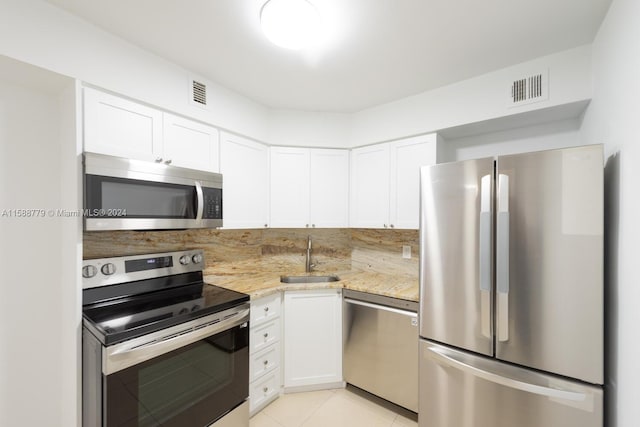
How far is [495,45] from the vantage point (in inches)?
65.7

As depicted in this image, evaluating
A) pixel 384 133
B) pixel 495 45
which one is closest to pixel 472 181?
pixel 495 45

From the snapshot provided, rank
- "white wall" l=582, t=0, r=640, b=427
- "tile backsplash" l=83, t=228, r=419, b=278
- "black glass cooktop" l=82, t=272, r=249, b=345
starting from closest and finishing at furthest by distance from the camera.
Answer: "white wall" l=582, t=0, r=640, b=427 < "black glass cooktop" l=82, t=272, r=249, b=345 < "tile backsplash" l=83, t=228, r=419, b=278

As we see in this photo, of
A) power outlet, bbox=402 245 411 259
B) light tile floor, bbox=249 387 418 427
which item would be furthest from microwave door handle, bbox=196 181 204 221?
power outlet, bbox=402 245 411 259

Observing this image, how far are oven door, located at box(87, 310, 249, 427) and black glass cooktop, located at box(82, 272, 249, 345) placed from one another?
0.06 metres

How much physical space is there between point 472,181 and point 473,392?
116cm

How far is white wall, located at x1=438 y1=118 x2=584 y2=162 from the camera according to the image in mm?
2027

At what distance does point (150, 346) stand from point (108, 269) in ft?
2.13

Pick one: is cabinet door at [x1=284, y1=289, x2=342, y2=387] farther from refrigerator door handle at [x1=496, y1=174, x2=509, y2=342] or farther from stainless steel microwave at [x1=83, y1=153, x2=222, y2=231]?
refrigerator door handle at [x1=496, y1=174, x2=509, y2=342]

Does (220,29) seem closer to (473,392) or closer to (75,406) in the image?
(75,406)

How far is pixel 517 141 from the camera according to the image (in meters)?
2.23

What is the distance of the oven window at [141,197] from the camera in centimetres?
145

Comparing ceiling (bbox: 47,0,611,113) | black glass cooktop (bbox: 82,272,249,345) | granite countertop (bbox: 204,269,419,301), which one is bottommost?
granite countertop (bbox: 204,269,419,301)

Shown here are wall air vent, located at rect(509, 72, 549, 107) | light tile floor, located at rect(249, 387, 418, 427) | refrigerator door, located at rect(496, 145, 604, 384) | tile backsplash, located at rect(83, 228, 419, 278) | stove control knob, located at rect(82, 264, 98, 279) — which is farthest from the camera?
tile backsplash, located at rect(83, 228, 419, 278)

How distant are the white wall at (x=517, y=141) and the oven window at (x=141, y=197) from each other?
6.54 feet
